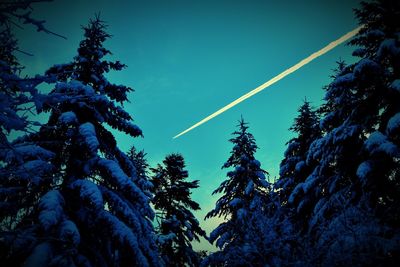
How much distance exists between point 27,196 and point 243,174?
1333cm

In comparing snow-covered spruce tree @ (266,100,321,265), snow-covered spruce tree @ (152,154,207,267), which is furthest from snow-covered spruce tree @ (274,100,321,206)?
snow-covered spruce tree @ (152,154,207,267)

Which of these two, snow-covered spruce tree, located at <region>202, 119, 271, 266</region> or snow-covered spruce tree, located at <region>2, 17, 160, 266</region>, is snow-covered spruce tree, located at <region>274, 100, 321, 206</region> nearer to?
snow-covered spruce tree, located at <region>202, 119, 271, 266</region>

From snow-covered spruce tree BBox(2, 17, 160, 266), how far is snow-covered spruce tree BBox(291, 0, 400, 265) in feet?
18.9

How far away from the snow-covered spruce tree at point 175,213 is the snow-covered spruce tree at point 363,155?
7896 millimetres

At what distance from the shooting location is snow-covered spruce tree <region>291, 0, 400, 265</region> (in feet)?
21.0

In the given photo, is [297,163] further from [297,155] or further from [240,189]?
[240,189]

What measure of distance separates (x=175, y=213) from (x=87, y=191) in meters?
11.2

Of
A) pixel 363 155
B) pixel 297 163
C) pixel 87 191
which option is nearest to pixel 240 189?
pixel 297 163

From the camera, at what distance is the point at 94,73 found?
1028 cm

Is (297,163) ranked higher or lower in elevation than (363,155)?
higher

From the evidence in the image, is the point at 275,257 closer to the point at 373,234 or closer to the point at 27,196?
the point at 373,234

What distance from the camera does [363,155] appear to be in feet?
32.8

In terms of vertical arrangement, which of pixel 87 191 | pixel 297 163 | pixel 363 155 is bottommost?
pixel 87 191

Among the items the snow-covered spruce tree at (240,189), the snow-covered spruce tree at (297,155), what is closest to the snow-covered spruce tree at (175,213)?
the snow-covered spruce tree at (240,189)
